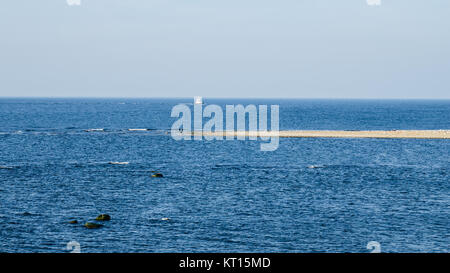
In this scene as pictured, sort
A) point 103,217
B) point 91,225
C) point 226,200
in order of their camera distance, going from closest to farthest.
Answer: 1. point 91,225
2. point 103,217
3. point 226,200

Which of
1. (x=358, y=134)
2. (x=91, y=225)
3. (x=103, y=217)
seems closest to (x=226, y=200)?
(x=103, y=217)

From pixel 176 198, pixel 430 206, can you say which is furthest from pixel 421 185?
pixel 176 198

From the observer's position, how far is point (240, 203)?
179ft

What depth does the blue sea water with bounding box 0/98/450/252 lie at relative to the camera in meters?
39.7

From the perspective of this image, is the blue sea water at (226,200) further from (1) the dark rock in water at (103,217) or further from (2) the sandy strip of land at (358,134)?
(2) the sandy strip of land at (358,134)

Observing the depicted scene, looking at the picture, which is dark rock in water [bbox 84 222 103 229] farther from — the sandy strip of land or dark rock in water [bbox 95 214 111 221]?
the sandy strip of land

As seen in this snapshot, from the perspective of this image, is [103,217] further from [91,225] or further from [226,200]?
[226,200]

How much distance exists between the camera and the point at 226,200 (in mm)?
56375

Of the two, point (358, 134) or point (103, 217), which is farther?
point (358, 134)

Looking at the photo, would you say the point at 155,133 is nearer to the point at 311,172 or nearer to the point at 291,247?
the point at 311,172

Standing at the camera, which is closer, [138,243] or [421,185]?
[138,243]

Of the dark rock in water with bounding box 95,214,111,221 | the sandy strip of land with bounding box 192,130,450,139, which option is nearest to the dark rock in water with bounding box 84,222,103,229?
the dark rock in water with bounding box 95,214,111,221
